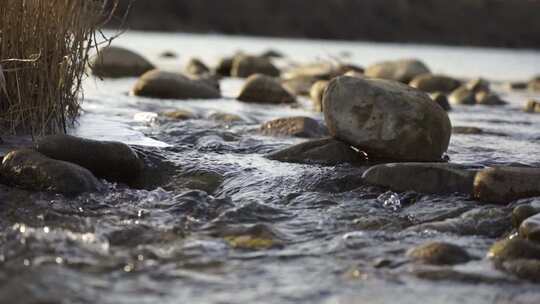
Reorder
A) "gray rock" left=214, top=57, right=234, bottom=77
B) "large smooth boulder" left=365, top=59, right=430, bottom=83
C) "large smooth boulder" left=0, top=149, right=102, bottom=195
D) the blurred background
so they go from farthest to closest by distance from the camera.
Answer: the blurred background
"gray rock" left=214, top=57, right=234, bottom=77
"large smooth boulder" left=365, top=59, right=430, bottom=83
"large smooth boulder" left=0, top=149, right=102, bottom=195

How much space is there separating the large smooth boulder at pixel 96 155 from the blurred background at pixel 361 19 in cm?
4031

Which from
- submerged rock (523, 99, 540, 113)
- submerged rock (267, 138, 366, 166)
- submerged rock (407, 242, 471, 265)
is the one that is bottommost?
submerged rock (523, 99, 540, 113)

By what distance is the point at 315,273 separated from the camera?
336 centimetres

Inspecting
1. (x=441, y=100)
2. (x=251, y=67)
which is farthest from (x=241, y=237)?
(x=251, y=67)

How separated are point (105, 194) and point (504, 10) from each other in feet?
225

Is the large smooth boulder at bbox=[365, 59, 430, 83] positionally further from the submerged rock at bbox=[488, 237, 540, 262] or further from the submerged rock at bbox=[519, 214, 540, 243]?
the submerged rock at bbox=[488, 237, 540, 262]

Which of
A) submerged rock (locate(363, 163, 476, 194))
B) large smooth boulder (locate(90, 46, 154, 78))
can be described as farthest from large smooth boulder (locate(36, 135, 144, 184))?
large smooth boulder (locate(90, 46, 154, 78))

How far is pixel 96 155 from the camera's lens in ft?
16.3

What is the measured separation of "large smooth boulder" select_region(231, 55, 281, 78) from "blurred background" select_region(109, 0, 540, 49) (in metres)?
29.1

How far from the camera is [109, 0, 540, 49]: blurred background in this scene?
167 ft

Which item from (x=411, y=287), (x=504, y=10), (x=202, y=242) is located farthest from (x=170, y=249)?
(x=504, y=10)

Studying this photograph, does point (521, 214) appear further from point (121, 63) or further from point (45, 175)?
point (121, 63)

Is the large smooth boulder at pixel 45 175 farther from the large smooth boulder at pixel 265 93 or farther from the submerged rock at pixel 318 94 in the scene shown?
the large smooth boulder at pixel 265 93

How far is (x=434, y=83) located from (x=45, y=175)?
1035 cm
